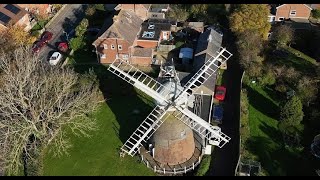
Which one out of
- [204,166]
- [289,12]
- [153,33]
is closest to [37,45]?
[153,33]

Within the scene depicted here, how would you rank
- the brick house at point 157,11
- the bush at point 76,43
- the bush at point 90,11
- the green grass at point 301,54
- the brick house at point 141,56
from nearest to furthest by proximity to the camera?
the brick house at point 141,56 → the green grass at point 301,54 → the bush at point 76,43 → the brick house at point 157,11 → the bush at point 90,11

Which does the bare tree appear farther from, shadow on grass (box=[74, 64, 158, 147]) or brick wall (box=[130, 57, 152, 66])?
brick wall (box=[130, 57, 152, 66])

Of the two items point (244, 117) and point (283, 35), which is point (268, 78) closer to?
point (244, 117)

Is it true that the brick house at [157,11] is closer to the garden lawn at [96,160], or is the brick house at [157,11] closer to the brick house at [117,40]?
the brick house at [117,40]

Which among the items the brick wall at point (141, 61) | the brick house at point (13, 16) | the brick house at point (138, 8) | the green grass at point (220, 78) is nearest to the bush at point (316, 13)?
the green grass at point (220, 78)

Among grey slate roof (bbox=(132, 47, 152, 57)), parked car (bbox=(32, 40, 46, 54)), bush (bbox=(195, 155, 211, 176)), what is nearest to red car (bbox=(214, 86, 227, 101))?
bush (bbox=(195, 155, 211, 176))

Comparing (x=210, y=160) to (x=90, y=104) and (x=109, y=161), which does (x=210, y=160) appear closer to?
(x=109, y=161)
